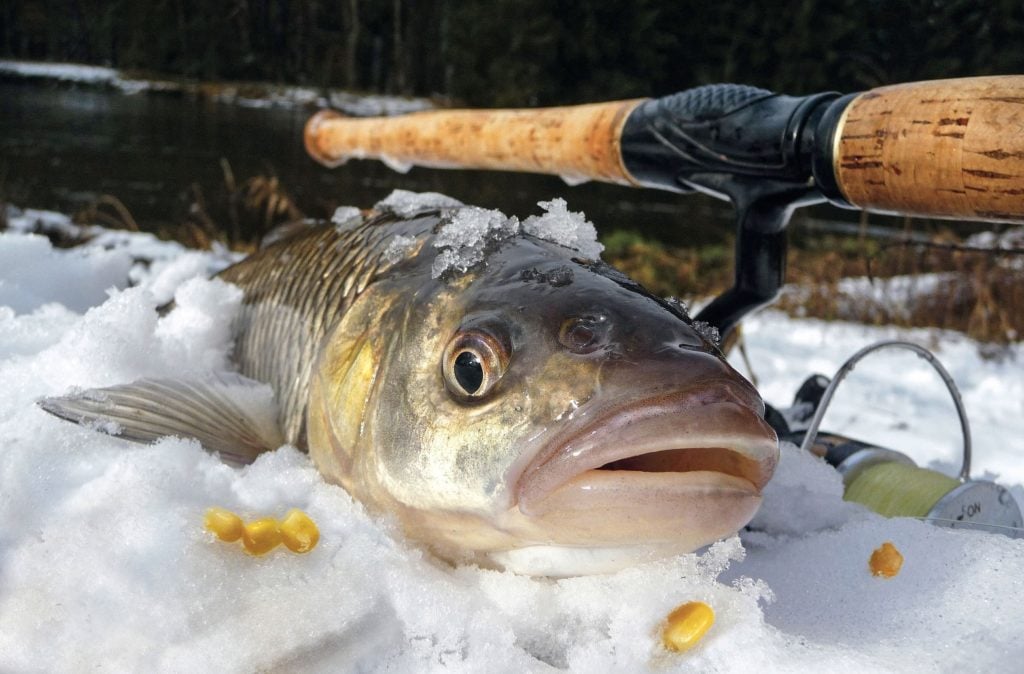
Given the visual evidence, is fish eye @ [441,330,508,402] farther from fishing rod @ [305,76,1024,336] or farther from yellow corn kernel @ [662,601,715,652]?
fishing rod @ [305,76,1024,336]

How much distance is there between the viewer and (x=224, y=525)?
951mm

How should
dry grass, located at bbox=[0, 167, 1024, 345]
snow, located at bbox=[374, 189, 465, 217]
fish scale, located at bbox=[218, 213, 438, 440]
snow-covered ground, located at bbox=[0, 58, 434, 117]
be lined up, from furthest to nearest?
snow-covered ground, located at bbox=[0, 58, 434, 117] < dry grass, located at bbox=[0, 167, 1024, 345] < snow, located at bbox=[374, 189, 465, 217] < fish scale, located at bbox=[218, 213, 438, 440]

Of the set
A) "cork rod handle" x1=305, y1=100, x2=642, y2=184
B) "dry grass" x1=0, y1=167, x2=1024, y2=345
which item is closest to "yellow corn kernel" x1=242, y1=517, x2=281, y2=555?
"cork rod handle" x1=305, y1=100, x2=642, y2=184

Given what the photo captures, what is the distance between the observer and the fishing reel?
4.43 feet

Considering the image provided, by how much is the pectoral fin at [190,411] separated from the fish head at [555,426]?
302 mm

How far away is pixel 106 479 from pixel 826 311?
22.3ft

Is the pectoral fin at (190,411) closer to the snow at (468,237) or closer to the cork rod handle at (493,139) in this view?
the snow at (468,237)

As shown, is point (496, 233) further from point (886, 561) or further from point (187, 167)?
point (187, 167)

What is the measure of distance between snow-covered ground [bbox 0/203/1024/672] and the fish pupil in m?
0.23

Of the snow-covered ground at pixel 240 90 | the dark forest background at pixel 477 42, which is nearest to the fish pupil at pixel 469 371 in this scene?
the dark forest background at pixel 477 42

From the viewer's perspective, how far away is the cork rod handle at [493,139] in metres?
1.94

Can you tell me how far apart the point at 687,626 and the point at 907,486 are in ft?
2.62

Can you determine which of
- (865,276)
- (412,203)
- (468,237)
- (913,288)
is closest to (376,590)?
(468,237)

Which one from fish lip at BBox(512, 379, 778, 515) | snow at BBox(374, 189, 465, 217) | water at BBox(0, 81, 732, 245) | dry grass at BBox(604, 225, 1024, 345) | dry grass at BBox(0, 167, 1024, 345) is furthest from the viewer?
water at BBox(0, 81, 732, 245)
